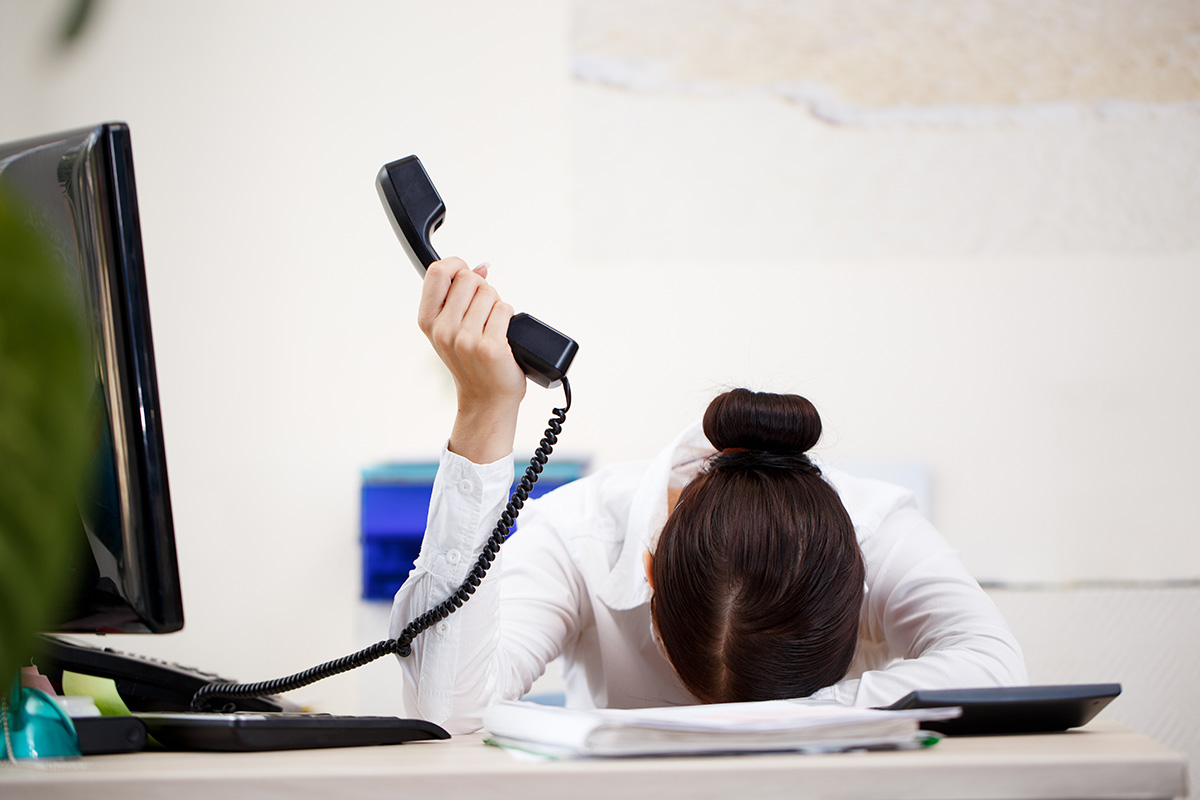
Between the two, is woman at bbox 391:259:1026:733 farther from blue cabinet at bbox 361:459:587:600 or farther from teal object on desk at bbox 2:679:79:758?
blue cabinet at bbox 361:459:587:600

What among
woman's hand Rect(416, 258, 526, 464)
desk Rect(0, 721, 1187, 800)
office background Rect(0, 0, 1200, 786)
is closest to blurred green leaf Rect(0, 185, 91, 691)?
desk Rect(0, 721, 1187, 800)

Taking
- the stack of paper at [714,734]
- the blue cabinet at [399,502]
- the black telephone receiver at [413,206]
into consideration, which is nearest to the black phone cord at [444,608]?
the black telephone receiver at [413,206]

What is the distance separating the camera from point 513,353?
2.55 feet

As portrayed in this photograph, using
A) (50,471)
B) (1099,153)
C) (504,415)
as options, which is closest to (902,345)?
(1099,153)

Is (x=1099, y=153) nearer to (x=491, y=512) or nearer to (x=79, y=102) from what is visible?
(x=491, y=512)

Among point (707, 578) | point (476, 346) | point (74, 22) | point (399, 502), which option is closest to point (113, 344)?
point (476, 346)

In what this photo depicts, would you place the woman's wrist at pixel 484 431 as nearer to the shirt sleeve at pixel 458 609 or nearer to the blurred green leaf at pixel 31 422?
the shirt sleeve at pixel 458 609

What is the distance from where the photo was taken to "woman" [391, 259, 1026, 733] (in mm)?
807

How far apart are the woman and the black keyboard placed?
0.31 metres

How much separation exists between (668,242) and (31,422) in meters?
2.09

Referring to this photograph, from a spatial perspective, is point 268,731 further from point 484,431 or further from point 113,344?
point 484,431

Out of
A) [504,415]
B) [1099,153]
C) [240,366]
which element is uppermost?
[1099,153]

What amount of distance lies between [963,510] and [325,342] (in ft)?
5.49

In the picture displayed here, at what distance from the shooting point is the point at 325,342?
7.52ft
